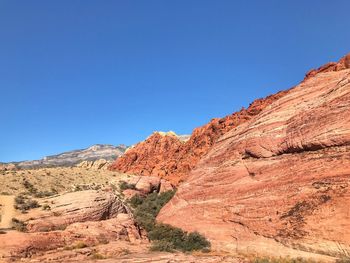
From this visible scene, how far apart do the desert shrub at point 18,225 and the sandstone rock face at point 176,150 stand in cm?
3684

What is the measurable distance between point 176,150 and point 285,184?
51.9 metres

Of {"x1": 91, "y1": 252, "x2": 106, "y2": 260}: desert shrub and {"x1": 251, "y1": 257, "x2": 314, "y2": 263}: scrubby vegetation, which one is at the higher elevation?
{"x1": 91, "y1": 252, "x2": 106, "y2": 260}: desert shrub

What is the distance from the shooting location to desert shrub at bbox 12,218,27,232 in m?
24.5

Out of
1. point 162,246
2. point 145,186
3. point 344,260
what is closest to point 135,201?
point 145,186

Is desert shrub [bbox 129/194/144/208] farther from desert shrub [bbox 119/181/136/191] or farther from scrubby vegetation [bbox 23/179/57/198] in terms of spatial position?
scrubby vegetation [bbox 23/179/57/198]

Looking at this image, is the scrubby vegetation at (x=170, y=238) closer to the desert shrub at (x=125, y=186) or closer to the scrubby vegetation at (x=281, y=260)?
the scrubby vegetation at (x=281, y=260)

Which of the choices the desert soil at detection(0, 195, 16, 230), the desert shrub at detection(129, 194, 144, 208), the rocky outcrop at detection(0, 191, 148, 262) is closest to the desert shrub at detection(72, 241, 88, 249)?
the rocky outcrop at detection(0, 191, 148, 262)

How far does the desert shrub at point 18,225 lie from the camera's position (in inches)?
963

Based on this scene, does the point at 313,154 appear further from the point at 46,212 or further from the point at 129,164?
the point at 129,164

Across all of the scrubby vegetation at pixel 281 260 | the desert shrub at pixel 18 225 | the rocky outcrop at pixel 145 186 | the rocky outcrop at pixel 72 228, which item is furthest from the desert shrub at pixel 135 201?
the scrubby vegetation at pixel 281 260

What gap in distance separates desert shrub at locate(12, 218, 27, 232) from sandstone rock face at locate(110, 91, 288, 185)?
3684 centimetres

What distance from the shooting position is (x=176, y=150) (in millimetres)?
75375

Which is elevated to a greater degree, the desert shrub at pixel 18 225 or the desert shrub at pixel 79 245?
the desert shrub at pixel 18 225

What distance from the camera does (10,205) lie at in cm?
2991
